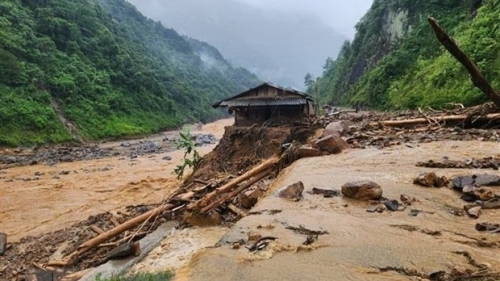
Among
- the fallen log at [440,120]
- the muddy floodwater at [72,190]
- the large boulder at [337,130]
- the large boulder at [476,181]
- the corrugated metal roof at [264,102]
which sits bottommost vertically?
the muddy floodwater at [72,190]

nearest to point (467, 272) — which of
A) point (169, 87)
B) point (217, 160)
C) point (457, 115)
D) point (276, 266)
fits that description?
point (276, 266)

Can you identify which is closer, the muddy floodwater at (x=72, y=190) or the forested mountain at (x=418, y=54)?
the muddy floodwater at (x=72, y=190)

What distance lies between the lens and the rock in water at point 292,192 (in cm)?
688

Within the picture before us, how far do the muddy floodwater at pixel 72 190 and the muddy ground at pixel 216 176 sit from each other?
0.05m

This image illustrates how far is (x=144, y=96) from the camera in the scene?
59938mm

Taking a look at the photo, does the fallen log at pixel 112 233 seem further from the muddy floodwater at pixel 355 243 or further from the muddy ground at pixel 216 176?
the muddy floodwater at pixel 355 243

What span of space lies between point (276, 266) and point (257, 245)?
2.12ft

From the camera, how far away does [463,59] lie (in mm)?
2512

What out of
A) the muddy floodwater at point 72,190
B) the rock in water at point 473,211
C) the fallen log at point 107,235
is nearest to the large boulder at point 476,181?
the rock in water at point 473,211

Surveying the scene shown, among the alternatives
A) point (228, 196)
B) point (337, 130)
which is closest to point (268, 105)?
point (337, 130)

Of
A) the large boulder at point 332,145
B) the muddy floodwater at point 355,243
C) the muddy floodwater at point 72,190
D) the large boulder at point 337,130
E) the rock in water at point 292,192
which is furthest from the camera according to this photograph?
the muddy floodwater at point 72,190

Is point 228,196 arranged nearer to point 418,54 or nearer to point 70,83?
point 418,54

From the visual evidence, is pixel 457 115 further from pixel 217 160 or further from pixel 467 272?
pixel 467 272

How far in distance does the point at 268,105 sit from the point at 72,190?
38.4 feet
